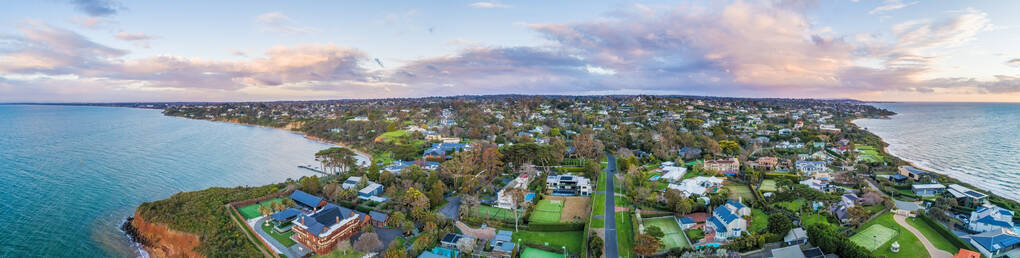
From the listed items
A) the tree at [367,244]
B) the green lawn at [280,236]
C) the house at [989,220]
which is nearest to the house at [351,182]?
the green lawn at [280,236]

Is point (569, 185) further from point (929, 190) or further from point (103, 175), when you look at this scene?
point (103, 175)

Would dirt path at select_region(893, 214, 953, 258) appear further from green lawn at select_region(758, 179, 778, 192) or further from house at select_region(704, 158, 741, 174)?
house at select_region(704, 158, 741, 174)

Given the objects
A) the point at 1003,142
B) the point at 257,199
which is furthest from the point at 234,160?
the point at 1003,142

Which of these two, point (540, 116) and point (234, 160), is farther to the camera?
point (540, 116)

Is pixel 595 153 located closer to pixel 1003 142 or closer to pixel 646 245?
pixel 646 245

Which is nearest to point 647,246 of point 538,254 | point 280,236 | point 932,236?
point 538,254

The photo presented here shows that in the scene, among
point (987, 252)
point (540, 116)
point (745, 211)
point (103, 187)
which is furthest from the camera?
point (540, 116)

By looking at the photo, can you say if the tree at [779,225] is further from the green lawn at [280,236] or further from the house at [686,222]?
the green lawn at [280,236]
